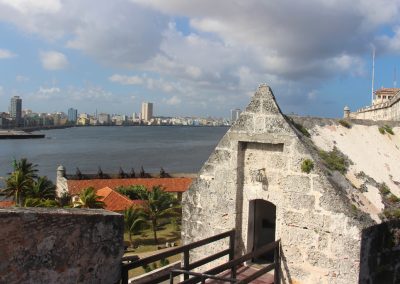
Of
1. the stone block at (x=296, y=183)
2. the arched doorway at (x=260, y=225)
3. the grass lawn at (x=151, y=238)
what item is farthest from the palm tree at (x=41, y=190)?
the stone block at (x=296, y=183)

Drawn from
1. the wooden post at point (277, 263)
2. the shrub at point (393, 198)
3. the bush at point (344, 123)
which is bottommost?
the wooden post at point (277, 263)

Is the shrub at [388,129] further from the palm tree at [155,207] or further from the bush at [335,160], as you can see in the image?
the palm tree at [155,207]

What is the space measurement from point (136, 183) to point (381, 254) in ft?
136

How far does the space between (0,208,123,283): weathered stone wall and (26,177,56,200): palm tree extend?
111 feet

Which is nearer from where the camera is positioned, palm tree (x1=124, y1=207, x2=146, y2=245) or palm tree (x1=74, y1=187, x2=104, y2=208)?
palm tree (x1=124, y1=207, x2=146, y2=245)

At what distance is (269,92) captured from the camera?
22.8 feet

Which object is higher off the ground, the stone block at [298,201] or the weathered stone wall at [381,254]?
the stone block at [298,201]

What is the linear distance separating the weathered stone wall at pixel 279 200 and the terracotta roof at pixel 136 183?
120ft

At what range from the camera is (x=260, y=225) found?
7984mm

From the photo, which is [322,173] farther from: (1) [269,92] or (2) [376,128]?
(2) [376,128]

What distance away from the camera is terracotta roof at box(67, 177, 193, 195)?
44344 mm

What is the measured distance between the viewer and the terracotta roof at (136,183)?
44.3 m

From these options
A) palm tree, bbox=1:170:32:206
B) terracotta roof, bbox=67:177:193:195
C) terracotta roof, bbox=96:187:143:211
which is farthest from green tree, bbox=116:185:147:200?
palm tree, bbox=1:170:32:206

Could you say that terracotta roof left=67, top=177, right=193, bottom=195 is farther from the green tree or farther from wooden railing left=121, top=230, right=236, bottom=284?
wooden railing left=121, top=230, right=236, bottom=284
